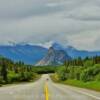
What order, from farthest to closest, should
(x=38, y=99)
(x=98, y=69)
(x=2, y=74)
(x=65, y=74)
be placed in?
(x=65, y=74)
(x=2, y=74)
(x=98, y=69)
(x=38, y=99)

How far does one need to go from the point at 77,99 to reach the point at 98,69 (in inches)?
2884

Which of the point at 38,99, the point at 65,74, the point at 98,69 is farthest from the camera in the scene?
the point at 65,74

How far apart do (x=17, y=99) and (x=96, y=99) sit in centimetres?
577

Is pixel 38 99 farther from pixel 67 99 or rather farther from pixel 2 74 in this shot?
pixel 2 74

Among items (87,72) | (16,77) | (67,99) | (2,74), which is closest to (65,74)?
(16,77)

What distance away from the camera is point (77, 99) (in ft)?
105

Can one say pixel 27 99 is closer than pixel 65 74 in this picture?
Yes

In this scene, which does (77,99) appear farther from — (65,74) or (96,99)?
(65,74)

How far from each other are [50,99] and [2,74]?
12678 centimetres

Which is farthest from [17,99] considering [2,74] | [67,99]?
[2,74]

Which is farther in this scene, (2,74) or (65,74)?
(65,74)

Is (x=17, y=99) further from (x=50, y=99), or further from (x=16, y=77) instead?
(x=16, y=77)

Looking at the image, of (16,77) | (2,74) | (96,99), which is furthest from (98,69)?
(16,77)

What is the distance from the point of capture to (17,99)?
106ft
